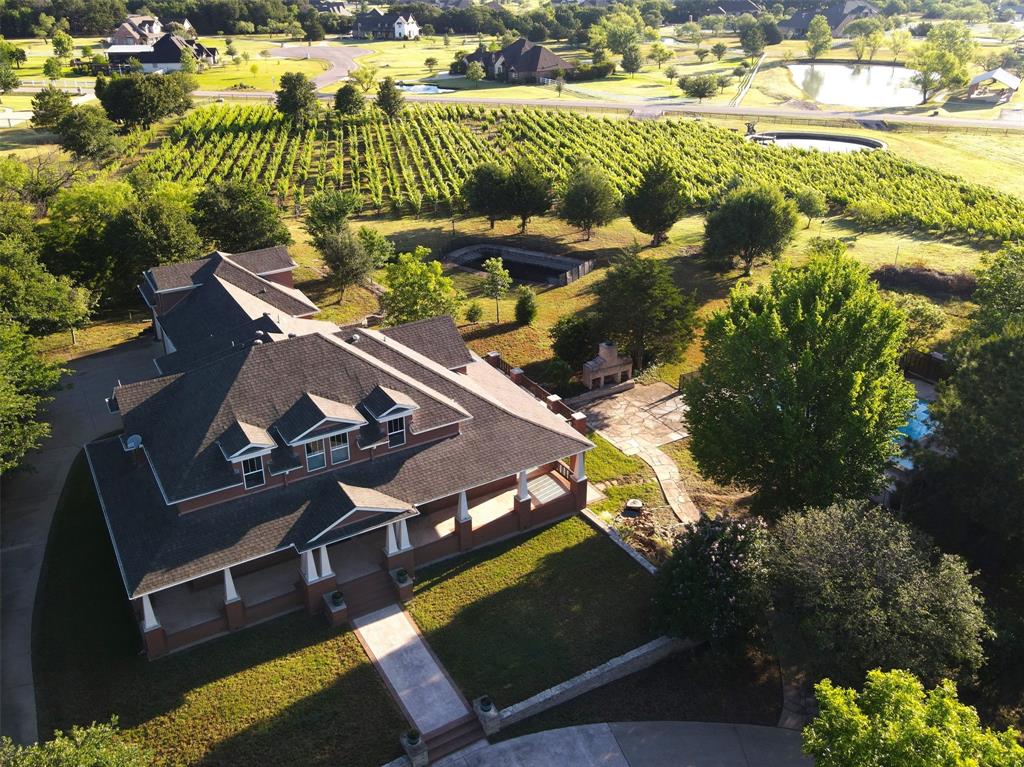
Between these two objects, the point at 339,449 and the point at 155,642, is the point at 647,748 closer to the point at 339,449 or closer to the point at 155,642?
the point at 339,449

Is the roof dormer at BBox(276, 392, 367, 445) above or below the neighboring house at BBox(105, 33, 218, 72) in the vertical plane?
below

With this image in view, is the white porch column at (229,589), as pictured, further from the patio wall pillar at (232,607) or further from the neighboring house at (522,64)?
the neighboring house at (522,64)

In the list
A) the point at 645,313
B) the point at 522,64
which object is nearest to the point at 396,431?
the point at 645,313

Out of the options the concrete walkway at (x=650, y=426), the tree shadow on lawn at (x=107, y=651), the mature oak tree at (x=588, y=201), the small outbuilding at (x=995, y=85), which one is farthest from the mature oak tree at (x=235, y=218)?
the small outbuilding at (x=995, y=85)

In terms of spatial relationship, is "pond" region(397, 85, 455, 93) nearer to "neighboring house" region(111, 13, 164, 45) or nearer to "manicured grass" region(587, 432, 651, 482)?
"neighboring house" region(111, 13, 164, 45)

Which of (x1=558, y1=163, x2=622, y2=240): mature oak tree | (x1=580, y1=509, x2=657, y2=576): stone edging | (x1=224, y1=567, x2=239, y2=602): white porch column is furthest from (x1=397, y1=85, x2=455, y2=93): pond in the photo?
(x1=224, y1=567, x2=239, y2=602): white porch column
